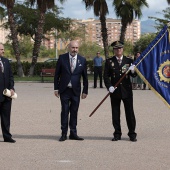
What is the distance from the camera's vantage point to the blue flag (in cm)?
898

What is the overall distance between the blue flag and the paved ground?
0.87m

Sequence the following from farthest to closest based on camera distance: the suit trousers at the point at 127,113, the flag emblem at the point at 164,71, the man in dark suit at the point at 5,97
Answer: the suit trousers at the point at 127,113 → the man in dark suit at the point at 5,97 → the flag emblem at the point at 164,71

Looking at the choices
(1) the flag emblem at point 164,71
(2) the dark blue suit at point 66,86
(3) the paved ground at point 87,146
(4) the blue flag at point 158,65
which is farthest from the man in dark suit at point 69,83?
Result: (1) the flag emblem at point 164,71

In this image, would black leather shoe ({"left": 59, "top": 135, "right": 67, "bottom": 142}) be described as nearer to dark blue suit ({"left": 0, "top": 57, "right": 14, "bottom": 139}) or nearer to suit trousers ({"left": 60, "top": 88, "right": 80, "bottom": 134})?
suit trousers ({"left": 60, "top": 88, "right": 80, "bottom": 134})

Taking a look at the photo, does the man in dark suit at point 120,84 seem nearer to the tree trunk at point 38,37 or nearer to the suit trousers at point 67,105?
the suit trousers at point 67,105

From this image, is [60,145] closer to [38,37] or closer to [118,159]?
[118,159]

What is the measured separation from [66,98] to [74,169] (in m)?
2.67

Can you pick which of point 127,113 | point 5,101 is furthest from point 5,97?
point 127,113

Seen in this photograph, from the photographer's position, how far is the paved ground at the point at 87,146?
7254mm

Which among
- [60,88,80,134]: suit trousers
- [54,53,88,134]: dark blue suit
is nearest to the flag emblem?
[54,53,88,134]: dark blue suit

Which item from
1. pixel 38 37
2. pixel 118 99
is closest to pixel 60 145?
pixel 118 99

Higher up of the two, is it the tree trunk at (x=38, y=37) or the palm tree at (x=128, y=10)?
the palm tree at (x=128, y=10)

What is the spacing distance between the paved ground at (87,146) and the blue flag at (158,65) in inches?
34.2

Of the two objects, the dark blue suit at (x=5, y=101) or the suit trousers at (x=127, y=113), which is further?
the suit trousers at (x=127, y=113)
